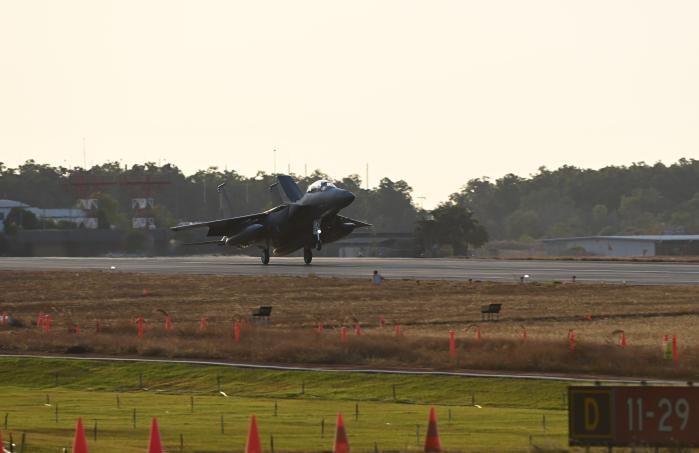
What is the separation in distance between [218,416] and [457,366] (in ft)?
41.9

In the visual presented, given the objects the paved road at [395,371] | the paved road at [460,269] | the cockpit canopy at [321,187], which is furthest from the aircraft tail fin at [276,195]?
the paved road at [395,371]

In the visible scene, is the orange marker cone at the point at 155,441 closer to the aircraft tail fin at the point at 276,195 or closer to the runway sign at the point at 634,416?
the runway sign at the point at 634,416

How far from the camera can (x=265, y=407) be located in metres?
39.5

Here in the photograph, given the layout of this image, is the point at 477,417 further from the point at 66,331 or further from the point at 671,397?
the point at 66,331

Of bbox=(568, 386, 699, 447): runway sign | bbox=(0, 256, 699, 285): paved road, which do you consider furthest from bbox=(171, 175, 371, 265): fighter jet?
bbox=(568, 386, 699, 447): runway sign

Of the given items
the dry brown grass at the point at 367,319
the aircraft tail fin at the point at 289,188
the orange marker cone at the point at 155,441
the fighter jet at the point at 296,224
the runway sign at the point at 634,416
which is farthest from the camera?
the aircraft tail fin at the point at 289,188

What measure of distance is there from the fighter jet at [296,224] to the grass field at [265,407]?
46.6m

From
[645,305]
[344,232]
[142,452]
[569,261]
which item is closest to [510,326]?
[645,305]

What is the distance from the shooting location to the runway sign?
24.5 metres

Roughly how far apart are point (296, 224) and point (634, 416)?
7679cm

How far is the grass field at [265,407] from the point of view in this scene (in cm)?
3123

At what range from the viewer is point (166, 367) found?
49.6 m

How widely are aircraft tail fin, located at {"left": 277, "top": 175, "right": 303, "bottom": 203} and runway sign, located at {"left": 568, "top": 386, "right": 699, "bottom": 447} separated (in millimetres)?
81109

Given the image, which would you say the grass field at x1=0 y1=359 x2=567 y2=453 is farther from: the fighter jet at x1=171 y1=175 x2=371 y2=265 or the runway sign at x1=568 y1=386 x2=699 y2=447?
the fighter jet at x1=171 y1=175 x2=371 y2=265
